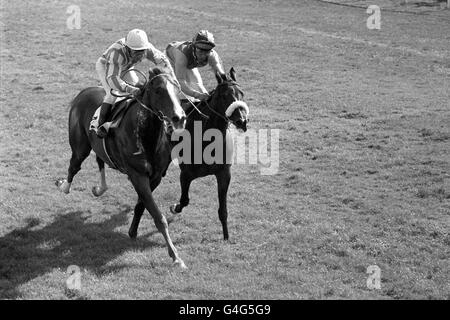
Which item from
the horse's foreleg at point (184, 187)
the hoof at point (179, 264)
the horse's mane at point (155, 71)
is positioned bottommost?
the hoof at point (179, 264)

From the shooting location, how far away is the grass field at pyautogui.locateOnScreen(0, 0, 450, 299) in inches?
328

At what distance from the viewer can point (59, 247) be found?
9.48m

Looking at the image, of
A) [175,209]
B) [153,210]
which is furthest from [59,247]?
[175,209]

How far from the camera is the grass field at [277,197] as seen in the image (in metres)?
8.34

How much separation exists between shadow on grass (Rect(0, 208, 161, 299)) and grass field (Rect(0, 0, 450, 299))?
0.11 ft

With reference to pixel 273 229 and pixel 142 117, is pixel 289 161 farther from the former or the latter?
pixel 142 117

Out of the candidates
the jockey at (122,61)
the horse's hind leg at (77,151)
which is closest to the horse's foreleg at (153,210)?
the jockey at (122,61)

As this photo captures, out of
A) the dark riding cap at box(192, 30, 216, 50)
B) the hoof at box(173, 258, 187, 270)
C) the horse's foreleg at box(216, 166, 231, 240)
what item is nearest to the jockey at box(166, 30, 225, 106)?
the dark riding cap at box(192, 30, 216, 50)

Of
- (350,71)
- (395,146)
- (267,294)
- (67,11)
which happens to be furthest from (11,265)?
(67,11)

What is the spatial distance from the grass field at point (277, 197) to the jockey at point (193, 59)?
223 cm

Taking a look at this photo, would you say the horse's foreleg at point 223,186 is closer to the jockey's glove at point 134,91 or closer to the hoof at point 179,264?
the hoof at point 179,264

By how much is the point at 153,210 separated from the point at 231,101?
1.96 meters

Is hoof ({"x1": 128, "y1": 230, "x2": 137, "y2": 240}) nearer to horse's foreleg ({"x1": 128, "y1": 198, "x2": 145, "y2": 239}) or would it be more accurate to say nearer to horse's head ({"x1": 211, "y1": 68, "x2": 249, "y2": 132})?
horse's foreleg ({"x1": 128, "y1": 198, "x2": 145, "y2": 239})

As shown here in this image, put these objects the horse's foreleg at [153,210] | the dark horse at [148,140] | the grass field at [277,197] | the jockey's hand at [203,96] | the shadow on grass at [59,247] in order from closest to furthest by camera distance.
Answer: the dark horse at [148,140] → the grass field at [277,197] → the shadow on grass at [59,247] → the horse's foreleg at [153,210] → the jockey's hand at [203,96]
